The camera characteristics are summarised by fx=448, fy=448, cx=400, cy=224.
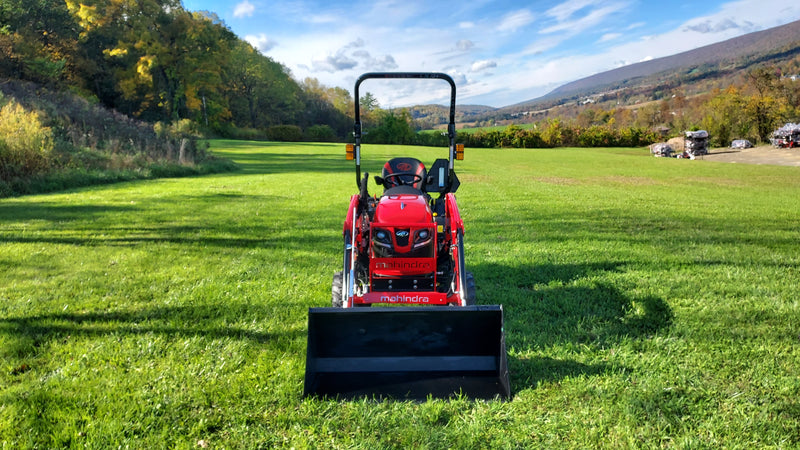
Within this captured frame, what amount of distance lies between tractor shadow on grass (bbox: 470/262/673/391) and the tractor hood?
1129 millimetres

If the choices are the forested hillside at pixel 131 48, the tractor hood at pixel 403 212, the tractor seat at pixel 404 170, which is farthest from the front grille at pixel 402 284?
the forested hillside at pixel 131 48

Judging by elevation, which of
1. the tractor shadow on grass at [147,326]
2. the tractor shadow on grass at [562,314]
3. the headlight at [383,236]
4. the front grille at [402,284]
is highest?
the headlight at [383,236]

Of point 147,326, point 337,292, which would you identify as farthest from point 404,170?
point 147,326

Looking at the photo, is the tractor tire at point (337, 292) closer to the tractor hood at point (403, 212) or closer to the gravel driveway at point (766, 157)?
the tractor hood at point (403, 212)

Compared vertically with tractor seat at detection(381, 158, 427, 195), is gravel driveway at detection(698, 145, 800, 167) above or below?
below

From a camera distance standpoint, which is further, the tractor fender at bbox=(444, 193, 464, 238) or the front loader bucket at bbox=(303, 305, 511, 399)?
the tractor fender at bbox=(444, 193, 464, 238)

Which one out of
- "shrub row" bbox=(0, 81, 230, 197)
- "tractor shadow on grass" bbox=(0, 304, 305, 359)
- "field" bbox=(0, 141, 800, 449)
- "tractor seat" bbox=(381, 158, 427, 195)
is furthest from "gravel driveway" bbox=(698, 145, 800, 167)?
"tractor shadow on grass" bbox=(0, 304, 305, 359)

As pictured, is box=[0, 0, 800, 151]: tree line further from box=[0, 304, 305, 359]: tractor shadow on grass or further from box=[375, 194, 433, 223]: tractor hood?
box=[375, 194, 433, 223]: tractor hood

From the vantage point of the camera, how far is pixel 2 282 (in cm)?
441

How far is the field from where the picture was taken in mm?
2379

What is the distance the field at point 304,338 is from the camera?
2379 mm

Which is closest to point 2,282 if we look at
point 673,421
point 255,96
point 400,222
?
point 400,222

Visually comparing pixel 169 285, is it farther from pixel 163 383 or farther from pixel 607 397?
pixel 607 397

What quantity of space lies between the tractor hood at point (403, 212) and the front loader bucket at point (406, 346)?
99 centimetres
